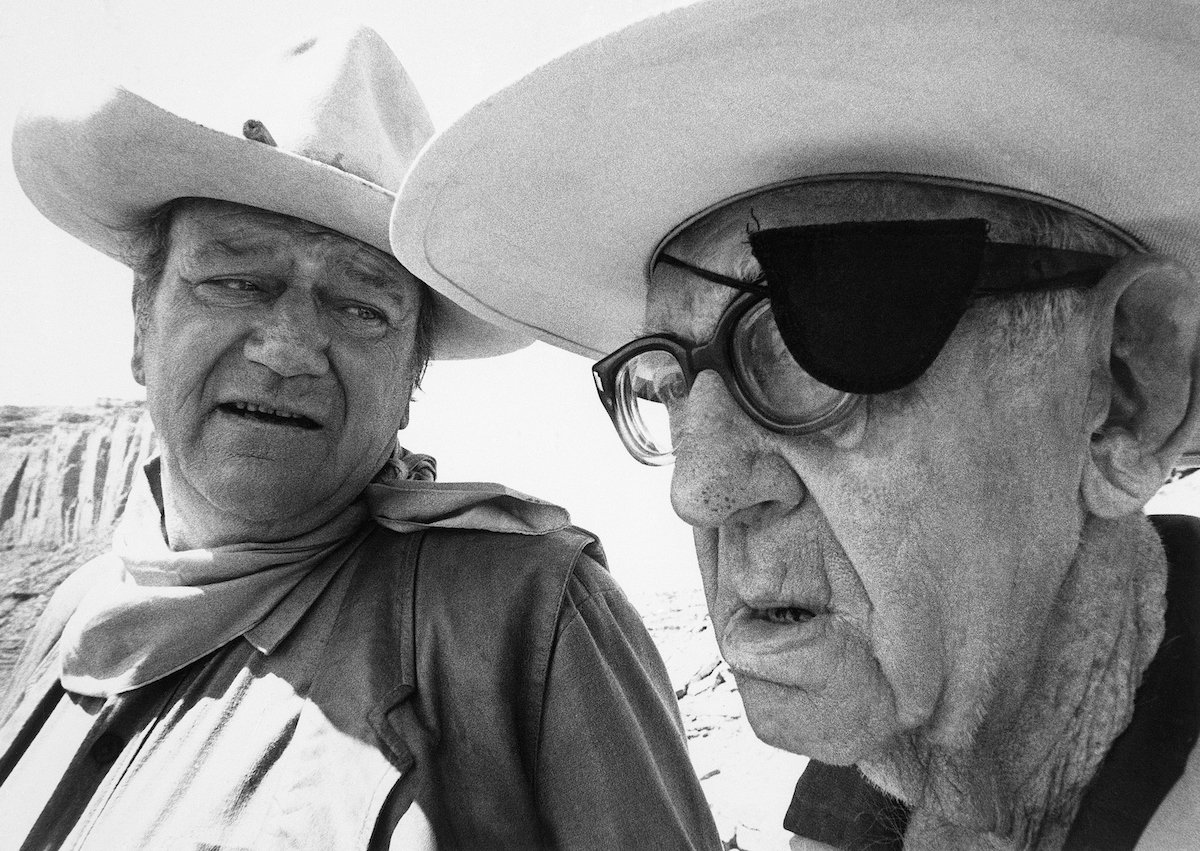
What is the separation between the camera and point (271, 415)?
253 cm

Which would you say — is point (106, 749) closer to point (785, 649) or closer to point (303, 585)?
point (303, 585)

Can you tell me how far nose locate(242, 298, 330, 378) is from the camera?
2441mm

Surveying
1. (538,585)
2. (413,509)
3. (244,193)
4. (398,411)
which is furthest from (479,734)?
(244,193)

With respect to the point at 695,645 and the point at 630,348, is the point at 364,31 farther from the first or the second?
the point at 695,645

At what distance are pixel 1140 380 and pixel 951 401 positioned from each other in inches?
A: 10.7

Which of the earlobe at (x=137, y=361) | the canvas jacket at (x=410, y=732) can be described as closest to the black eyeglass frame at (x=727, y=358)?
the canvas jacket at (x=410, y=732)

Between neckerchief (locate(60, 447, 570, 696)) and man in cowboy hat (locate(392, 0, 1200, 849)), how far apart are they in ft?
4.18

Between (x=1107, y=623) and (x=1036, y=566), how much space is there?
0.48 ft

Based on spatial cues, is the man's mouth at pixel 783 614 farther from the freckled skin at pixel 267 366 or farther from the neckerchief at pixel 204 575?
the freckled skin at pixel 267 366

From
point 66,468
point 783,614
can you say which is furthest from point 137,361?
point 66,468

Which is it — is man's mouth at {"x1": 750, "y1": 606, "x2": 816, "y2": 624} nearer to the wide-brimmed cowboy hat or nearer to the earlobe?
the wide-brimmed cowboy hat

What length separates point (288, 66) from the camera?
108 inches

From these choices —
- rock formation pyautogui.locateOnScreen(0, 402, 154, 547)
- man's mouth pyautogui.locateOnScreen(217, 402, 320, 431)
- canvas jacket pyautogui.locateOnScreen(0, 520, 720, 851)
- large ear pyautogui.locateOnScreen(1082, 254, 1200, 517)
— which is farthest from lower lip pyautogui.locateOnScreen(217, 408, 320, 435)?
rock formation pyautogui.locateOnScreen(0, 402, 154, 547)

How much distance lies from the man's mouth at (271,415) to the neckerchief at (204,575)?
0.29 meters
